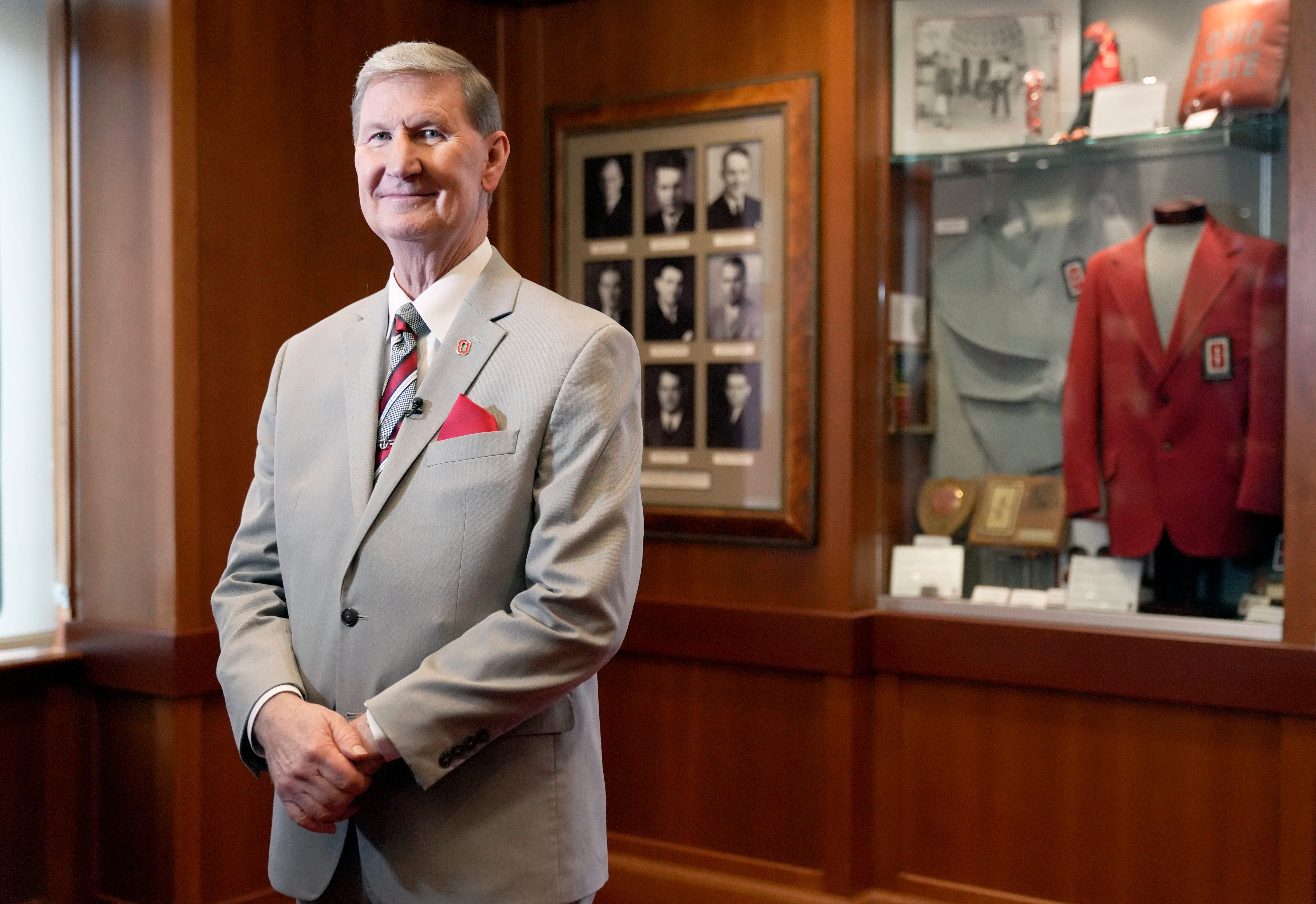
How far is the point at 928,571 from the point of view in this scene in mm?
3324

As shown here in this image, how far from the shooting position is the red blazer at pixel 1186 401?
294cm

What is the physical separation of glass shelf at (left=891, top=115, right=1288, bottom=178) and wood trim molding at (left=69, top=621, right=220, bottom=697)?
2.07 m

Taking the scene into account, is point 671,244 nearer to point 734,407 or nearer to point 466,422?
point 734,407

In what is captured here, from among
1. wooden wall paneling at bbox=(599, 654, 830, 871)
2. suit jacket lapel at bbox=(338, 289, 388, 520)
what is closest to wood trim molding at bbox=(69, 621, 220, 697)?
wooden wall paneling at bbox=(599, 654, 830, 871)

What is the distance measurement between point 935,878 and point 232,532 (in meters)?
1.90

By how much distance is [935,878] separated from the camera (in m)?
3.21

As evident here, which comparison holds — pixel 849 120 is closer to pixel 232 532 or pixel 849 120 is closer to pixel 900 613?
pixel 900 613

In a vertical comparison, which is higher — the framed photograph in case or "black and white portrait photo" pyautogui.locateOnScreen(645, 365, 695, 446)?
the framed photograph in case

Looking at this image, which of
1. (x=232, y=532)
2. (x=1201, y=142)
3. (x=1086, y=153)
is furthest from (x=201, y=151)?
(x=1201, y=142)

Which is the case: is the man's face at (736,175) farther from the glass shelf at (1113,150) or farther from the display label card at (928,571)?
the display label card at (928,571)

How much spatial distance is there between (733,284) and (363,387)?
1808 millimetres

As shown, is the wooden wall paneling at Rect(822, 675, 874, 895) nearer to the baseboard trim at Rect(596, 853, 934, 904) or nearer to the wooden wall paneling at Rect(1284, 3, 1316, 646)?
the baseboard trim at Rect(596, 853, 934, 904)

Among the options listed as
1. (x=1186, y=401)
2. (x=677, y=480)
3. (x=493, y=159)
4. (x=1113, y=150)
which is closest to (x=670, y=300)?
(x=677, y=480)

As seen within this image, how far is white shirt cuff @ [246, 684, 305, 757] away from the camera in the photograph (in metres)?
1.61
